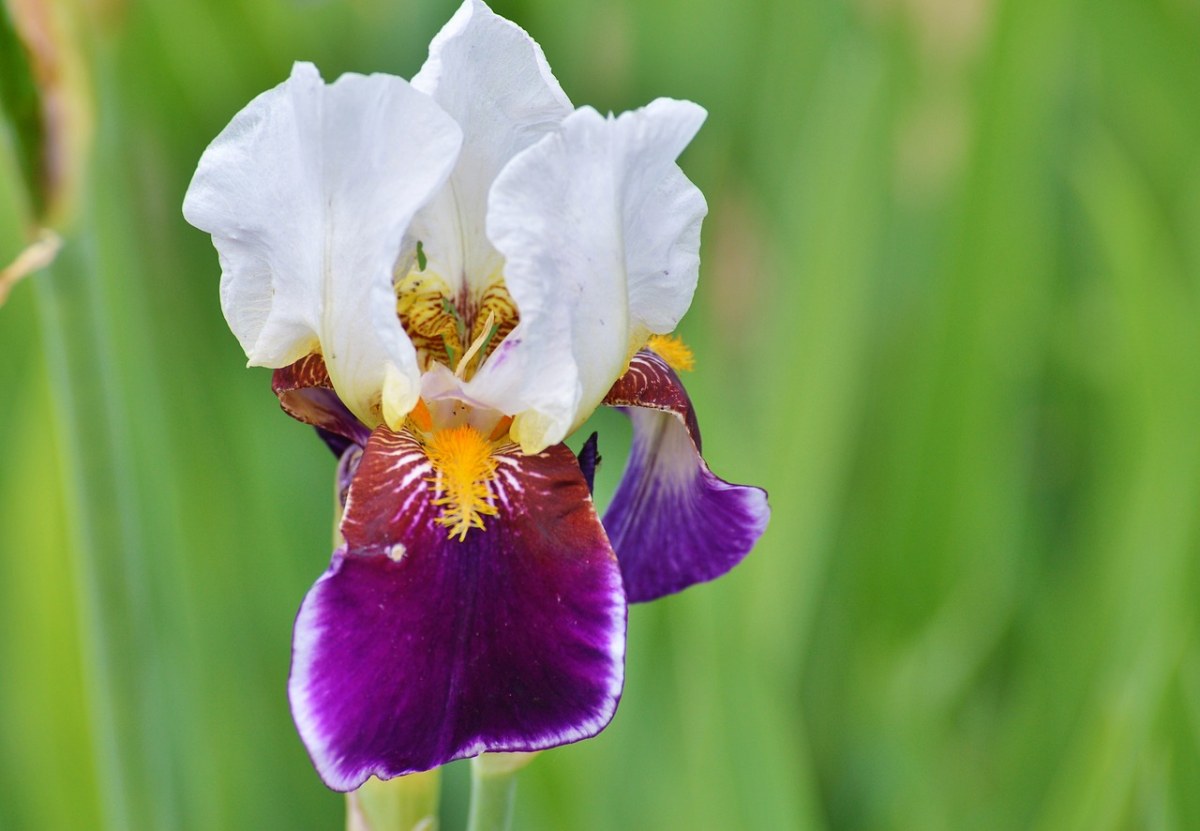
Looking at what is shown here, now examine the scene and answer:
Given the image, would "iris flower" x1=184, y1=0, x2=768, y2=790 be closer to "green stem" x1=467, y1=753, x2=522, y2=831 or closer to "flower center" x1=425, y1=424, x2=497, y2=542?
"flower center" x1=425, y1=424, x2=497, y2=542

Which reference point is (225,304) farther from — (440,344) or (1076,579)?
(1076,579)

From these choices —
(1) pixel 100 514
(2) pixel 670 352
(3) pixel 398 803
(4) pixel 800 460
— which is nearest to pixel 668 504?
(2) pixel 670 352

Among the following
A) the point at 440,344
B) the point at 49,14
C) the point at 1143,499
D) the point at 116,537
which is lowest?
the point at 1143,499

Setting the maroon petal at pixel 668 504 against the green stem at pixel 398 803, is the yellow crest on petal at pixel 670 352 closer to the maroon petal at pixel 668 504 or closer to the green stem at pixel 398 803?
the maroon petal at pixel 668 504

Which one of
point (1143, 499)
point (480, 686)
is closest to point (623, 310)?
point (480, 686)

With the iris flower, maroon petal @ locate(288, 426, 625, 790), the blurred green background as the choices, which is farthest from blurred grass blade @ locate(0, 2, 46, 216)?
maroon petal @ locate(288, 426, 625, 790)

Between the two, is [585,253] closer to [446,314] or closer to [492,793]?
[446,314]
